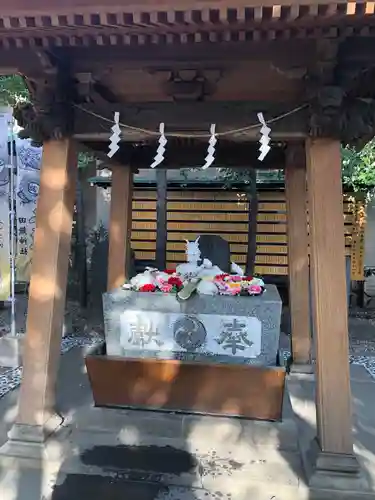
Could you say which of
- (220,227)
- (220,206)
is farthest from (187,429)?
(220,206)

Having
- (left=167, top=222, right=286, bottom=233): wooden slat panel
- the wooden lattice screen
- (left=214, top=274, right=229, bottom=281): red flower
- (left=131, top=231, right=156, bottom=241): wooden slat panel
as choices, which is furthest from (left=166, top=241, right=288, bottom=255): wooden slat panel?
(left=214, top=274, right=229, bottom=281): red flower

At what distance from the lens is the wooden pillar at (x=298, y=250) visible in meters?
5.27

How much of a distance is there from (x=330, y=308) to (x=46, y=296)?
7.10ft

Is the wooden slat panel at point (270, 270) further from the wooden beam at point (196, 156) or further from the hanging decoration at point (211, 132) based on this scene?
the hanging decoration at point (211, 132)

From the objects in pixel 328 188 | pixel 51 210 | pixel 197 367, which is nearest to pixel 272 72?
pixel 328 188

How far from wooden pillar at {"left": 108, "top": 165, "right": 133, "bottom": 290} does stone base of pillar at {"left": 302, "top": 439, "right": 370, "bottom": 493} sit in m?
3.45

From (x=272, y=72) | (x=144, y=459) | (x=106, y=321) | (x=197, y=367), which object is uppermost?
(x=272, y=72)

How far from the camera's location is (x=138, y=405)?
433 cm

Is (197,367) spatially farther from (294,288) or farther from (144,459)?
(294,288)

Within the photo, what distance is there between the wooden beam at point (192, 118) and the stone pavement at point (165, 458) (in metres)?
2.44

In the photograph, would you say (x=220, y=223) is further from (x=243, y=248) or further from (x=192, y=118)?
Answer: (x=192, y=118)

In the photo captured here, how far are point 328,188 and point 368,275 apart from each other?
8.10 m

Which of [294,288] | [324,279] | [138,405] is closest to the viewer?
[324,279]

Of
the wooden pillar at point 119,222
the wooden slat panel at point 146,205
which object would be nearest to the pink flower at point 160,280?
the wooden pillar at point 119,222
